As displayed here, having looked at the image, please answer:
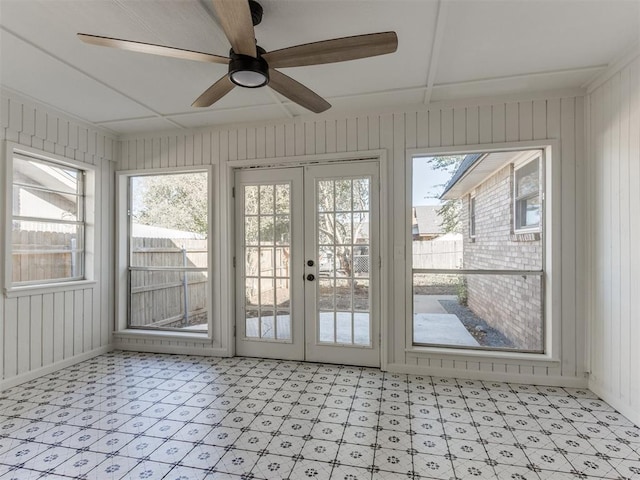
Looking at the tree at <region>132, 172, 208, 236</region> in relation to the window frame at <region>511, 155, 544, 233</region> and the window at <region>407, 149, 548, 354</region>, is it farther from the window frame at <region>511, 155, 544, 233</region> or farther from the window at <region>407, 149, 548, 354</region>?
the window frame at <region>511, 155, 544, 233</region>

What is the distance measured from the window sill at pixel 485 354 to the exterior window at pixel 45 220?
3748 millimetres

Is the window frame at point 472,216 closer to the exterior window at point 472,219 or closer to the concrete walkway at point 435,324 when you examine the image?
the exterior window at point 472,219

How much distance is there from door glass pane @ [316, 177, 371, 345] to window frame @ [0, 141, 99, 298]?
2626 mm

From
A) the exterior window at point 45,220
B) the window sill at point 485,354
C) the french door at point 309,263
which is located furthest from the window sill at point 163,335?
the window sill at point 485,354

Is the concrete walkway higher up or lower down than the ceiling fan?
lower down

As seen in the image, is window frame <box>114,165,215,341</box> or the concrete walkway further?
window frame <box>114,165,215,341</box>

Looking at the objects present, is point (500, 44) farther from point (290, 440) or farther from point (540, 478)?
point (290, 440)

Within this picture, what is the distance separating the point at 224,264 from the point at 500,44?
3167 mm

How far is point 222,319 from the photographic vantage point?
12.0 ft

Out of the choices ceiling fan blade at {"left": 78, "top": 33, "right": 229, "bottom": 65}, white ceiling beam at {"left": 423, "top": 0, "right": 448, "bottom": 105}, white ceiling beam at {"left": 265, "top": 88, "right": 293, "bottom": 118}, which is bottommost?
ceiling fan blade at {"left": 78, "top": 33, "right": 229, "bottom": 65}

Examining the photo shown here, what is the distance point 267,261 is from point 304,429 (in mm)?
1837

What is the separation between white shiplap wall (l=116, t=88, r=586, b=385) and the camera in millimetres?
2848

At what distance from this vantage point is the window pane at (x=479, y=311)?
3037 millimetres

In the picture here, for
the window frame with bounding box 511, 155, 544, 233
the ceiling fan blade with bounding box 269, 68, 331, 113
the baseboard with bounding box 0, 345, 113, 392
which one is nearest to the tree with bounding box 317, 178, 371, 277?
the ceiling fan blade with bounding box 269, 68, 331, 113
